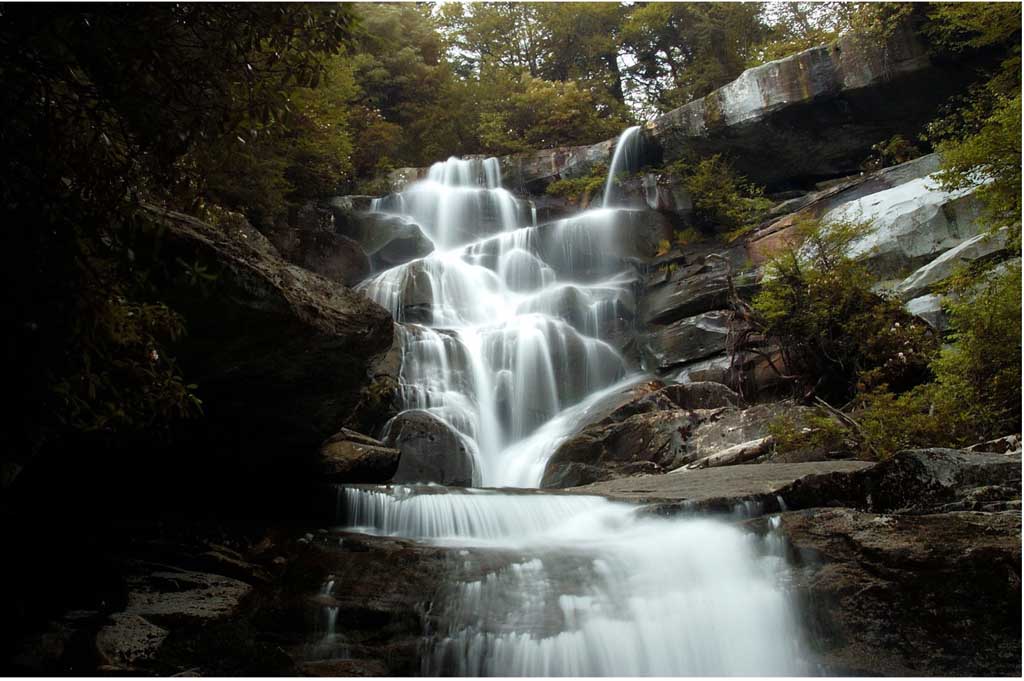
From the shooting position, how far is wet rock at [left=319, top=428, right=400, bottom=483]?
7.06 metres

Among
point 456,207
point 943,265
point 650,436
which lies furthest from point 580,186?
point 650,436

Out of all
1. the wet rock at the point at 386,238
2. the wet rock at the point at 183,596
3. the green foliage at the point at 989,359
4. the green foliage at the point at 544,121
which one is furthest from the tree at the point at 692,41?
the wet rock at the point at 183,596

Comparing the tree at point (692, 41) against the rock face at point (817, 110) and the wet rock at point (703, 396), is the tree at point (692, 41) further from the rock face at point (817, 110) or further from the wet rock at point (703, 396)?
the wet rock at point (703, 396)

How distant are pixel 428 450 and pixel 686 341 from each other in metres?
6.86

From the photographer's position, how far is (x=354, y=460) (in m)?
7.18

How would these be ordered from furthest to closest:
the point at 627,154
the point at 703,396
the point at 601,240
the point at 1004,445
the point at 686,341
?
1. the point at 627,154
2. the point at 601,240
3. the point at 686,341
4. the point at 703,396
5. the point at 1004,445

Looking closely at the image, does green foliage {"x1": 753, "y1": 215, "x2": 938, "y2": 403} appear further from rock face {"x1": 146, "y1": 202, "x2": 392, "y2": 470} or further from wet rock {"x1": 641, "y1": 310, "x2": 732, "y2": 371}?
rock face {"x1": 146, "y1": 202, "x2": 392, "y2": 470}

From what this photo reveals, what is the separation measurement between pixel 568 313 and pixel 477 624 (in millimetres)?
11918

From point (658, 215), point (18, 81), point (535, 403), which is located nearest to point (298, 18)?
point (18, 81)

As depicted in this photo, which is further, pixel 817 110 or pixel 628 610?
pixel 817 110

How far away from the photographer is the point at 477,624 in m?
4.38

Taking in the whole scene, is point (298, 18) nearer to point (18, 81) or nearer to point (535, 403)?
point (18, 81)

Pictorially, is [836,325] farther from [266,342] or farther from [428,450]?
[266,342]

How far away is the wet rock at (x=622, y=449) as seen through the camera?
392 inches
